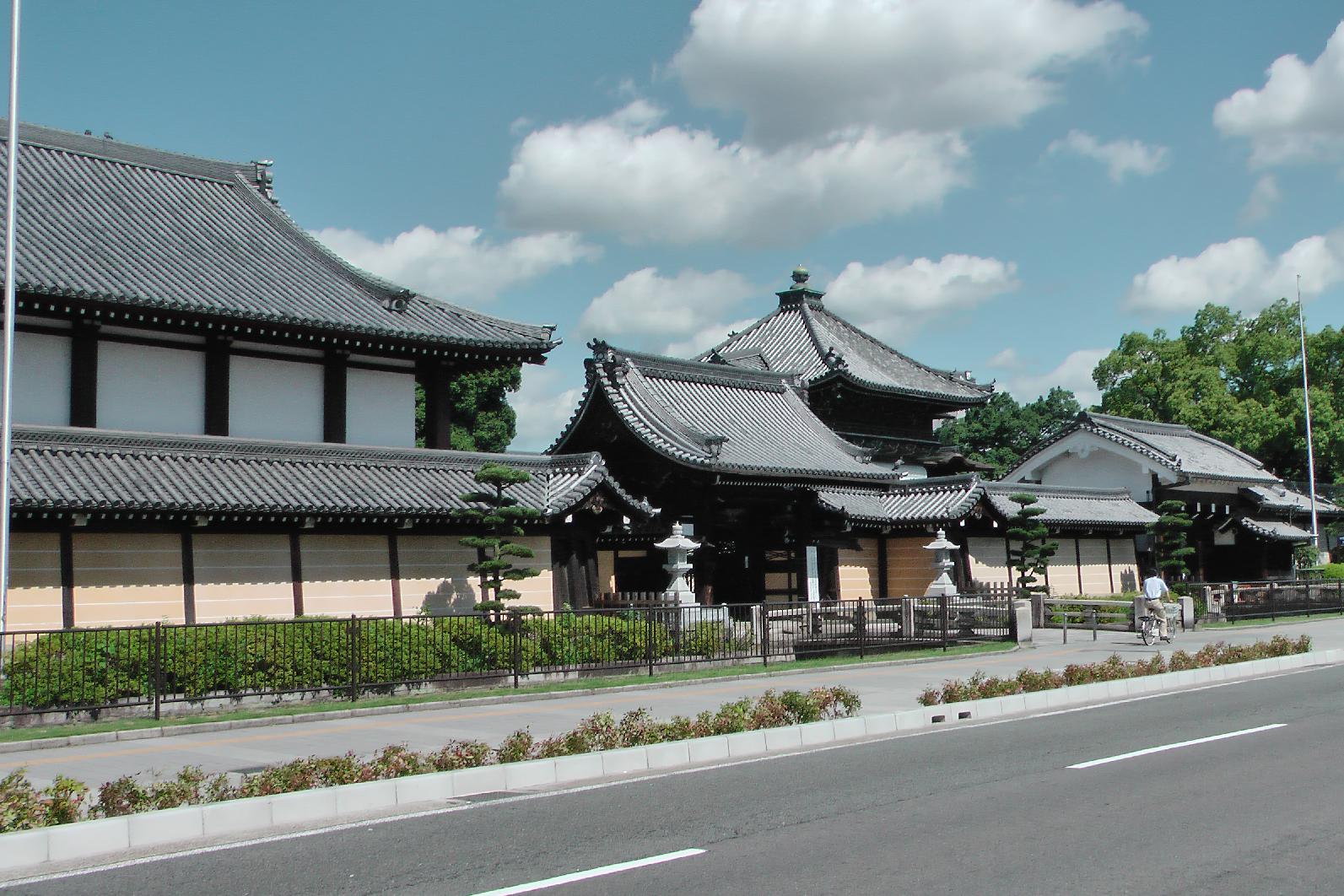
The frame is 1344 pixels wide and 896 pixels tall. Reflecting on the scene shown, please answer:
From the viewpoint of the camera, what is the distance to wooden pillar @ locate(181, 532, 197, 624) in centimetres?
2109

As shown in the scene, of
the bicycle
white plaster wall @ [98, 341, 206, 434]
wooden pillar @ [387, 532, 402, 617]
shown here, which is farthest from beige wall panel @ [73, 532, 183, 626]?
the bicycle

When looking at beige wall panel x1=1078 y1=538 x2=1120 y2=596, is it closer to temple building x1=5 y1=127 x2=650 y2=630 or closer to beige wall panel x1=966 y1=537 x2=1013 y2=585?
beige wall panel x1=966 y1=537 x2=1013 y2=585

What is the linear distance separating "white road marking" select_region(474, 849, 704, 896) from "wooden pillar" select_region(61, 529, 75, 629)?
49.5ft

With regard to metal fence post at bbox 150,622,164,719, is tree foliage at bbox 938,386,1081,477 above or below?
above

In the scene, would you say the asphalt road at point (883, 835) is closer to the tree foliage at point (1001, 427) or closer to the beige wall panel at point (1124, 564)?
the beige wall panel at point (1124, 564)

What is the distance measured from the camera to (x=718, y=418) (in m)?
33.9

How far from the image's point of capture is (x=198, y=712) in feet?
55.9

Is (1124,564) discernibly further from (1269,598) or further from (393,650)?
(393,650)

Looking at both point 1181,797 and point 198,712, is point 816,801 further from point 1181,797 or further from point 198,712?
point 198,712

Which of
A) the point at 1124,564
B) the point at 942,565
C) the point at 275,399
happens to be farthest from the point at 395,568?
the point at 1124,564

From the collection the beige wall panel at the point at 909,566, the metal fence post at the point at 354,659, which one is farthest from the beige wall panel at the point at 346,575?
the beige wall panel at the point at 909,566

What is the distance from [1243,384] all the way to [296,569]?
60.1m

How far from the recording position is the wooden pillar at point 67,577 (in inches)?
776

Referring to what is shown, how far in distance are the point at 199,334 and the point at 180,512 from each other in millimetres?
4445
